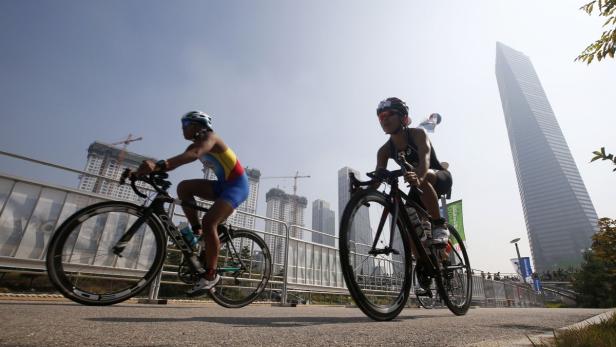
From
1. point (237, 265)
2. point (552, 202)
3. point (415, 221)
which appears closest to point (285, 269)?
point (237, 265)

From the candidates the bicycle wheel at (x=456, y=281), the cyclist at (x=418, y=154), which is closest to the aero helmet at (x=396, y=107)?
the cyclist at (x=418, y=154)

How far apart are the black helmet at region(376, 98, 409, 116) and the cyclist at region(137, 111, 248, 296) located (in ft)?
6.19

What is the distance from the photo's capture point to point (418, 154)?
3574 millimetres

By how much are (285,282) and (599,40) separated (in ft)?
23.2

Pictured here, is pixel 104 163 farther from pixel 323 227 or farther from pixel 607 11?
pixel 607 11

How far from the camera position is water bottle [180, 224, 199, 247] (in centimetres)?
331

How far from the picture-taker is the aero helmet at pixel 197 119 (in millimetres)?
3410

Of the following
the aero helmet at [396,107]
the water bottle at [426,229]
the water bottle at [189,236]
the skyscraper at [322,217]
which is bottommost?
the water bottle at [189,236]

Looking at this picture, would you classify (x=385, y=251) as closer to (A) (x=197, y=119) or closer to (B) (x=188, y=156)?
(B) (x=188, y=156)

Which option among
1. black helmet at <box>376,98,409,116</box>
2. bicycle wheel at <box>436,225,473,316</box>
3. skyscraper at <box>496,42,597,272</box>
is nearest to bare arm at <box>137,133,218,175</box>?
black helmet at <box>376,98,409,116</box>

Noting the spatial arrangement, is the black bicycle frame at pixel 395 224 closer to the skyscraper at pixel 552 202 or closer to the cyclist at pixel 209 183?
the cyclist at pixel 209 183

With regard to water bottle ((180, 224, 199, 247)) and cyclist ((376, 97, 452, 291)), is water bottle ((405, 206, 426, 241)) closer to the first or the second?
cyclist ((376, 97, 452, 291))

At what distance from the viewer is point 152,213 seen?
9.86ft

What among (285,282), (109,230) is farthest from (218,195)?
(285,282)
